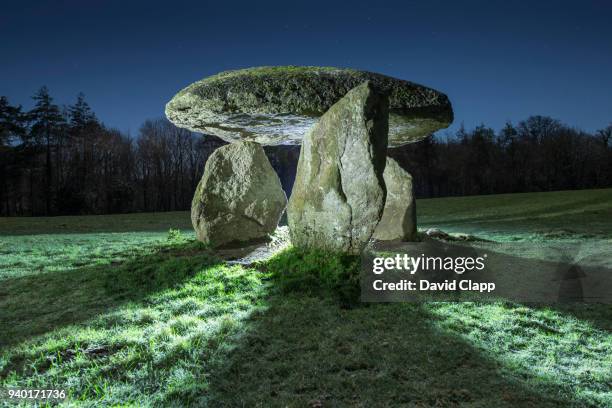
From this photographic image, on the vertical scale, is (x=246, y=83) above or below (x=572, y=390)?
above

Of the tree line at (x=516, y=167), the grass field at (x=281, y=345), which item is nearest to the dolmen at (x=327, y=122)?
the grass field at (x=281, y=345)

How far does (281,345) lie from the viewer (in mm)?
4070

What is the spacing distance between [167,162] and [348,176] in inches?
1428

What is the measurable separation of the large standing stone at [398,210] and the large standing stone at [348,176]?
2.53 m

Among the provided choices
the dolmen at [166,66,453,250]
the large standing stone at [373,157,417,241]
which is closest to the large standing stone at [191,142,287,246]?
the dolmen at [166,66,453,250]

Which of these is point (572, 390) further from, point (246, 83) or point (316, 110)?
point (246, 83)

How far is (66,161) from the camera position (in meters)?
38.3

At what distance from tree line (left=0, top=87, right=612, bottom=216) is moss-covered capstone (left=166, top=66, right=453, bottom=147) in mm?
28389

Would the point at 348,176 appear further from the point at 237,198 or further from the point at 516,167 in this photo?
the point at 516,167

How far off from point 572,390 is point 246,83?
→ 5562 millimetres

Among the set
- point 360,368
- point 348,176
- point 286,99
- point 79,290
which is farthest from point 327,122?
Answer: point 79,290

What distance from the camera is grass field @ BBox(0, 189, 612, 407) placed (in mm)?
3211

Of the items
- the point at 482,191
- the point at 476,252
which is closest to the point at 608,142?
the point at 482,191

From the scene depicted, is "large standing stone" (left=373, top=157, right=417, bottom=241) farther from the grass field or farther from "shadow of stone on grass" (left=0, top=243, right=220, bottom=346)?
"shadow of stone on grass" (left=0, top=243, right=220, bottom=346)
